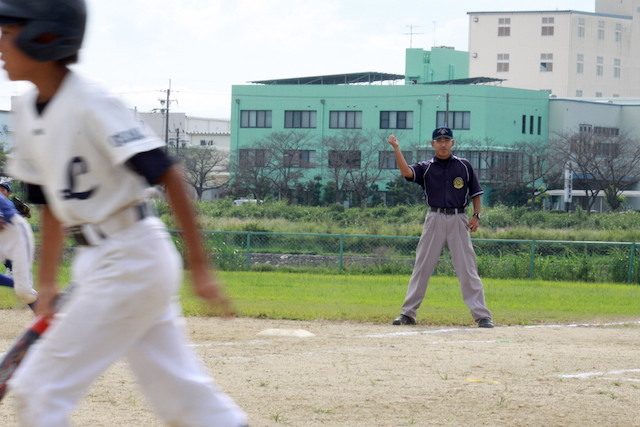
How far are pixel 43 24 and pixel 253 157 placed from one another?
69.6 metres

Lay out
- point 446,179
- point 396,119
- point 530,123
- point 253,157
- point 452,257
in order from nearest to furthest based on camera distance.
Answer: point 446,179
point 452,257
point 253,157
point 396,119
point 530,123

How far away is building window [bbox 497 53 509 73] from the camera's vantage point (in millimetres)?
114500

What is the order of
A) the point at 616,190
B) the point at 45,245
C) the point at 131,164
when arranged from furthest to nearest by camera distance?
the point at 616,190, the point at 45,245, the point at 131,164

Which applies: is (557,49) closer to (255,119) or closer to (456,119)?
(456,119)

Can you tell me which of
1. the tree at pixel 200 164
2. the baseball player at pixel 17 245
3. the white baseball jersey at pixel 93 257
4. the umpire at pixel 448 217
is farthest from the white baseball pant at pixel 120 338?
the tree at pixel 200 164

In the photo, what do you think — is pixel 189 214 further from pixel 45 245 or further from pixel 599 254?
pixel 599 254

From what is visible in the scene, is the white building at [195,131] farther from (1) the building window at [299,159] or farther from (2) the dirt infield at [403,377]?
(2) the dirt infield at [403,377]

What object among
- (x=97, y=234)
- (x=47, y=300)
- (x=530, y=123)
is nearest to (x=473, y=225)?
(x=47, y=300)

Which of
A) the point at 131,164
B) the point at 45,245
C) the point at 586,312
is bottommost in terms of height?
the point at 586,312

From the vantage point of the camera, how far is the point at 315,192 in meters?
71.4

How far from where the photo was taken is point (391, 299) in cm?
1600

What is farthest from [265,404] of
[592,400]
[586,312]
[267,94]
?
[267,94]

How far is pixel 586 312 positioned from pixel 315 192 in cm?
5717

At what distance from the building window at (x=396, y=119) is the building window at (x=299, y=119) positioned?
5201 millimetres
